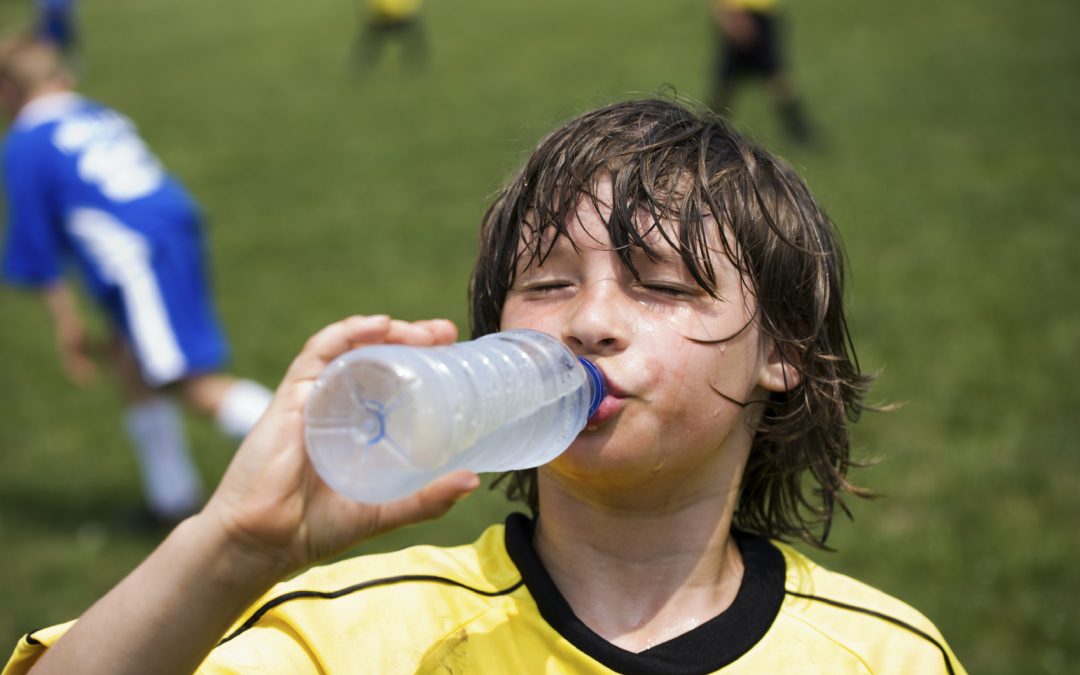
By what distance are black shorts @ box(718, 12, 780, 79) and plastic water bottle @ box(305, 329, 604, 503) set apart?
36.6 feet

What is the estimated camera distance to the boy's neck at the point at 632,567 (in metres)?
1.99

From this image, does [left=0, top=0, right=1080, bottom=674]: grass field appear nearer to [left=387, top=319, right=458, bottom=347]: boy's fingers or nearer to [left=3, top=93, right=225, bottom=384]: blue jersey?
[left=387, top=319, right=458, bottom=347]: boy's fingers

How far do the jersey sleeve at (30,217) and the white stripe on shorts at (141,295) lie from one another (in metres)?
0.27

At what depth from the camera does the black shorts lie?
12148 mm

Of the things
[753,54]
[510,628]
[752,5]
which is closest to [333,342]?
[510,628]

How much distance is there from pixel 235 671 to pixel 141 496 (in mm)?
4474

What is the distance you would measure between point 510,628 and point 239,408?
3.74 metres

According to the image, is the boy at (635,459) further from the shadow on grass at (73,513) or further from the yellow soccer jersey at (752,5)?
the yellow soccer jersey at (752,5)

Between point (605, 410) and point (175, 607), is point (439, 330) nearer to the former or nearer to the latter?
point (605, 410)

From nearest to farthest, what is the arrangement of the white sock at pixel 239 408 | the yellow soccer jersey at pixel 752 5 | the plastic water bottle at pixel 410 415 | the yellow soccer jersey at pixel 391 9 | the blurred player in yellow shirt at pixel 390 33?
the plastic water bottle at pixel 410 415
the white sock at pixel 239 408
the yellow soccer jersey at pixel 752 5
the blurred player in yellow shirt at pixel 390 33
the yellow soccer jersey at pixel 391 9

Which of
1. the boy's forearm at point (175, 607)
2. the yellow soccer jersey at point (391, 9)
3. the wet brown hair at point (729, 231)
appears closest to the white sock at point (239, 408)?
the wet brown hair at point (729, 231)

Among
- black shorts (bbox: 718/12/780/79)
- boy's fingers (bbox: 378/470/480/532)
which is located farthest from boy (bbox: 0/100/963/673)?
black shorts (bbox: 718/12/780/79)

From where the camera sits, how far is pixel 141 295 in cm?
544

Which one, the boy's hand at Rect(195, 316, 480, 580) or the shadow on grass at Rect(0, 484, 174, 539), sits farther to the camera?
the shadow on grass at Rect(0, 484, 174, 539)
